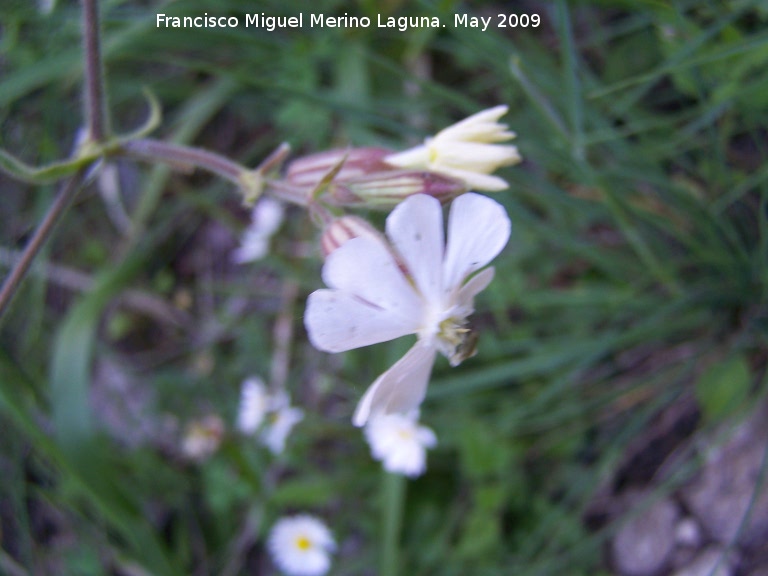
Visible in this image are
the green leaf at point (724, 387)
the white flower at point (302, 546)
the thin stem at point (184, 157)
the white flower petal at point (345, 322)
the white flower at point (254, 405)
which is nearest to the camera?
the white flower petal at point (345, 322)

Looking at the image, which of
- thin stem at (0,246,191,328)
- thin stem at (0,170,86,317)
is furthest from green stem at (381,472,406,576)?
thin stem at (0,246,191,328)

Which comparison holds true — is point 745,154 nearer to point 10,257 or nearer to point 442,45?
point 442,45

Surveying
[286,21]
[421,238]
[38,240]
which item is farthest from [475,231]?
[286,21]

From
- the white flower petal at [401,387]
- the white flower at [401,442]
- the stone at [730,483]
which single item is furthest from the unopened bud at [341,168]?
the stone at [730,483]

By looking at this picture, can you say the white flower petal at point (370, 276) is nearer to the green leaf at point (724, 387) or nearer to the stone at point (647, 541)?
the green leaf at point (724, 387)

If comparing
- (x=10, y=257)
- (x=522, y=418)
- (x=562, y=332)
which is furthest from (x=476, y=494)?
(x=10, y=257)

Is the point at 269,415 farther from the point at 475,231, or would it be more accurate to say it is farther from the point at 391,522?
the point at 475,231
